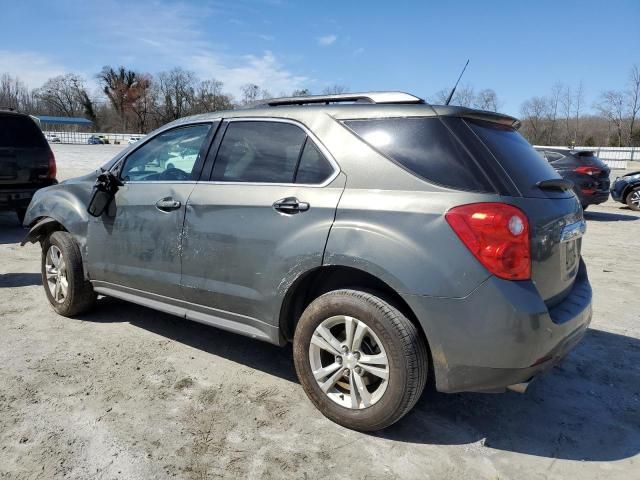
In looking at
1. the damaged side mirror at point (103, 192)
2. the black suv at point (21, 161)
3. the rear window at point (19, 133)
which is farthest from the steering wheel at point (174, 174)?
the rear window at point (19, 133)

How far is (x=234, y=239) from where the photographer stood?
3.23 m

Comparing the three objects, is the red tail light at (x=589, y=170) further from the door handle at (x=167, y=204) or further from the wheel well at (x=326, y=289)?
the door handle at (x=167, y=204)

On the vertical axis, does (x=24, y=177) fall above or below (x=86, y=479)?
above

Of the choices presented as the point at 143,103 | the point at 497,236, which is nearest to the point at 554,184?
the point at 497,236

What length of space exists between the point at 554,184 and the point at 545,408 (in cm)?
142

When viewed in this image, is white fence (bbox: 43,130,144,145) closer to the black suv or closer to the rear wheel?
the black suv

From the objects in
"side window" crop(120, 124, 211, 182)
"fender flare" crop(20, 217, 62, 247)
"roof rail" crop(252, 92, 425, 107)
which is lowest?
"fender flare" crop(20, 217, 62, 247)

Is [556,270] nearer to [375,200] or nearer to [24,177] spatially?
[375,200]

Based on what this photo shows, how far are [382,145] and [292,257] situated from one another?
83 cm

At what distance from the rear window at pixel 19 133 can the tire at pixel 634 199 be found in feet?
46.3

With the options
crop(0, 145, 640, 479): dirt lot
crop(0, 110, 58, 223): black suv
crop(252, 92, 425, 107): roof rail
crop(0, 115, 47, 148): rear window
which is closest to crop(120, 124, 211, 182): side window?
crop(252, 92, 425, 107): roof rail

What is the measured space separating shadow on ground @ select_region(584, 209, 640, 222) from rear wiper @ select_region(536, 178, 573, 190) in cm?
Answer: 1009

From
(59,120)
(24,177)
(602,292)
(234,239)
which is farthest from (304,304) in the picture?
(59,120)

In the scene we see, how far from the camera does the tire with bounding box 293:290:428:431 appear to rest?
8.54 ft
